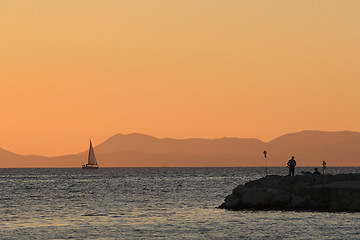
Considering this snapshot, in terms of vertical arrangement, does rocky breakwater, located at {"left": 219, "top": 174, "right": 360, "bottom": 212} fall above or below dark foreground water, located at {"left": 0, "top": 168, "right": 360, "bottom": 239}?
above

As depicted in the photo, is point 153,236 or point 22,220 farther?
point 22,220

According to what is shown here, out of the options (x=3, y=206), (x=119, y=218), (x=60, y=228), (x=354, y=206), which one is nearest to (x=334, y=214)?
(x=354, y=206)

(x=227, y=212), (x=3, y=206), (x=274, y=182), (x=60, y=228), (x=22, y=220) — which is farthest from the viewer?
(x=3, y=206)

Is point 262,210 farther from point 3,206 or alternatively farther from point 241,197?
point 3,206

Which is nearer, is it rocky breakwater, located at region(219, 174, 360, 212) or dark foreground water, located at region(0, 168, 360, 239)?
dark foreground water, located at region(0, 168, 360, 239)

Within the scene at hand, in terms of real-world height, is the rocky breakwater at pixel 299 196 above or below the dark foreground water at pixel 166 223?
above

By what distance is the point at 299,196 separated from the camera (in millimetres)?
60688

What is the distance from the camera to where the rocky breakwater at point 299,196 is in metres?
58.4

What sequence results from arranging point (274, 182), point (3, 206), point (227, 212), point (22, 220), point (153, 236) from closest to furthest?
1. point (153, 236)
2. point (22, 220)
3. point (227, 212)
4. point (274, 182)
5. point (3, 206)

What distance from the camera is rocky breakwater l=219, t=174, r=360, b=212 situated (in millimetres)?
58375

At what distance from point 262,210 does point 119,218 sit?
1210 cm

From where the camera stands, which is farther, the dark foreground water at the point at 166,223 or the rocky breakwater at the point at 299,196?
the rocky breakwater at the point at 299,196

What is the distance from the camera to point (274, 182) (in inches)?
2559

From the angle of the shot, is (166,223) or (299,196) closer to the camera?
(166,223)
